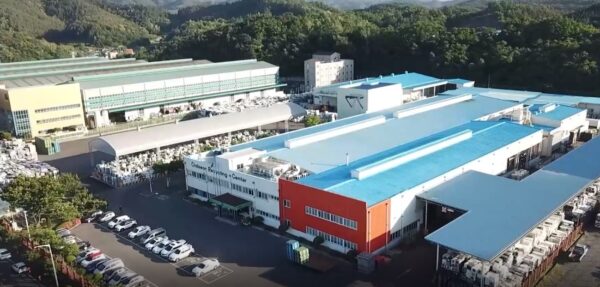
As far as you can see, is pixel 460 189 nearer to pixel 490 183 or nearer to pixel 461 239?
pixel 490 183

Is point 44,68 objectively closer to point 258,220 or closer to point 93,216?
point 93,216

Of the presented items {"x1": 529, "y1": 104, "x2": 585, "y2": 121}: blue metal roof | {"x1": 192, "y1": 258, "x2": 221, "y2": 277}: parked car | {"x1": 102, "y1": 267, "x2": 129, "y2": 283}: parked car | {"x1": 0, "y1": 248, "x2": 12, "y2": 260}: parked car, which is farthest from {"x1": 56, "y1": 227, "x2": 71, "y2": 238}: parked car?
{"x1": 529, "y1": 104, "x2": 585, "y2": 121}: blue metal roof

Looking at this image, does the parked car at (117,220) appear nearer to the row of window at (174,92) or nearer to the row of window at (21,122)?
the row of window at (21,122)

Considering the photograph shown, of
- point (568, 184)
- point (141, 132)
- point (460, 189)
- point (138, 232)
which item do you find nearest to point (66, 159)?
point (141, 132)

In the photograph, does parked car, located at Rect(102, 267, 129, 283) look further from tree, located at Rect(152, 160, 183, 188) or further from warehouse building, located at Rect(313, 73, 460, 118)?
warehouse building, located at Rect(313, 73, 460, 118)

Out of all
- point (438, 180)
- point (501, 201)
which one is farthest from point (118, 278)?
point (501, 201)
